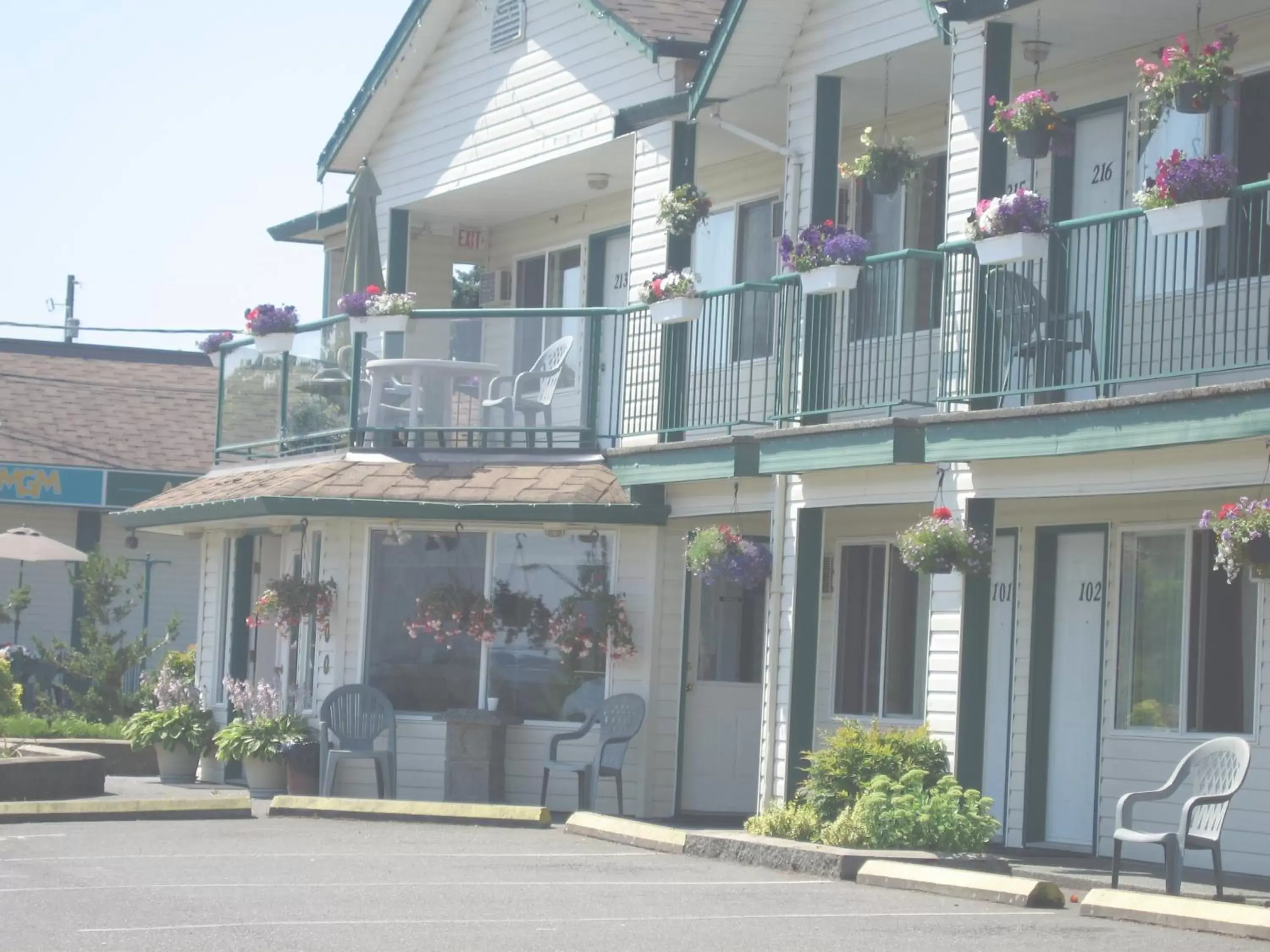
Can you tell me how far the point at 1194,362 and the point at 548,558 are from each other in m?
6.71

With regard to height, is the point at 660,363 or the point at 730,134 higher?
the point at 730,134

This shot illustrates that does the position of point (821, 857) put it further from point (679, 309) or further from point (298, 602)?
point (298, 602)

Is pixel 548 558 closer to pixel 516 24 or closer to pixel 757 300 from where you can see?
pixel 757 300

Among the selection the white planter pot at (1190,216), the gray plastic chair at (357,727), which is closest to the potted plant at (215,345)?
the gray plastic chair at (357,727)

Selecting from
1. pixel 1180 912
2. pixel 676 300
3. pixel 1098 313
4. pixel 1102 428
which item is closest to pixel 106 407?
pixel 676 300

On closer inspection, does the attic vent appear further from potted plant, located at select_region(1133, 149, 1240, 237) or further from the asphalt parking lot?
potted plant, located at select_region(1133, 149, 1240, 237)

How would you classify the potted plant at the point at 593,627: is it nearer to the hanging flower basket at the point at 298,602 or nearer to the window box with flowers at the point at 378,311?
the hanging flower basket at the point at 298,602

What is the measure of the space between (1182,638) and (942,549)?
2266 mm

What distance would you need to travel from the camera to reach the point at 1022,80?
53.3 feet

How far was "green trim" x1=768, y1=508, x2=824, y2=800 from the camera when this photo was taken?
15.9 m

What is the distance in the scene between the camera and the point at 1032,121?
1373cm

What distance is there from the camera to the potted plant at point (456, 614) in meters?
18.3

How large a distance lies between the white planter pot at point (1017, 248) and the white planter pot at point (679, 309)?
3.94 m

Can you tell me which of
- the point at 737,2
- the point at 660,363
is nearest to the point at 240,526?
the point at 660,363
